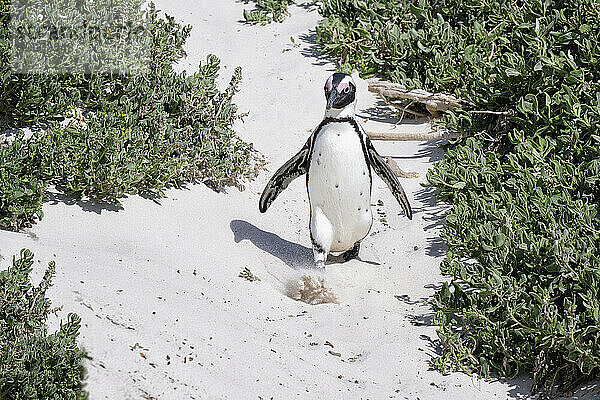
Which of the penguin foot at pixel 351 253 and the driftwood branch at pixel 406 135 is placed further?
the driftwood branch at pixel 406 135

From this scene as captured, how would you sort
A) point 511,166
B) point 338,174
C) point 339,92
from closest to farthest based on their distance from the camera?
point 339,92 < point 338,174 < point 511,166

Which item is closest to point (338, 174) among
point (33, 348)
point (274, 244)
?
point (274, 244)

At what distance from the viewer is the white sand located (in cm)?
360

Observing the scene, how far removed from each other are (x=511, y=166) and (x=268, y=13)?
15.5ft

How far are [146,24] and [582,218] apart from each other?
173 inches

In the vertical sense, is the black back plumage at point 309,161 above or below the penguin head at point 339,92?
below

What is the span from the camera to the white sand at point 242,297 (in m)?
3.60

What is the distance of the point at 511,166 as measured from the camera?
5.23 metres

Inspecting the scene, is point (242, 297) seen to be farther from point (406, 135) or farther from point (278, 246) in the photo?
point (406, 135)

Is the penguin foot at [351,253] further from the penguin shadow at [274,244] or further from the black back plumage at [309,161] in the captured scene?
the black back plumage at [309,161]

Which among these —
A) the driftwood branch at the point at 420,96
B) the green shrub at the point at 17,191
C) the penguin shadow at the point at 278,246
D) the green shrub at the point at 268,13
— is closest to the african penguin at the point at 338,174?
the penguin shadow at the point at 278,246

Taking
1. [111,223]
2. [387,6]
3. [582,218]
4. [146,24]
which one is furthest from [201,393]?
[387,6]

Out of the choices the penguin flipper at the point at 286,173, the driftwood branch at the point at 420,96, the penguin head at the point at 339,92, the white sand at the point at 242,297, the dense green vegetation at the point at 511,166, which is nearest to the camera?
the white sand at the point at 242,297

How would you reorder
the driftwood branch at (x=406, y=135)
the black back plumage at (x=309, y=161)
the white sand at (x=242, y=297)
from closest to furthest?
the white sand at (x=242, y=297), the black back plumage at (x=309, y=161), the driftwood branch at (x=406, y=135)
